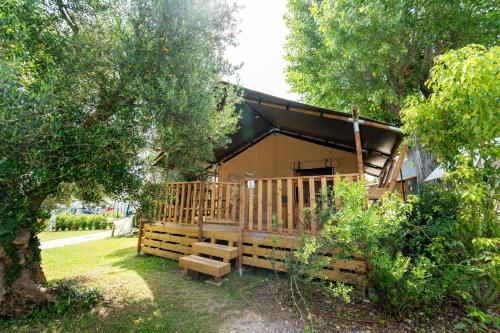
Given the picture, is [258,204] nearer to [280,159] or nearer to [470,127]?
[470,127]

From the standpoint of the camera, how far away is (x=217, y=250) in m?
4.38

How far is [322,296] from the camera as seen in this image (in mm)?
3480

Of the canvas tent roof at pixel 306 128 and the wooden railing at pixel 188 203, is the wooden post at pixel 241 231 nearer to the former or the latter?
the wooden railing at pixel 188 203

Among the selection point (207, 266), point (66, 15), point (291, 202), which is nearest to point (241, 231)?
point (207, 266)

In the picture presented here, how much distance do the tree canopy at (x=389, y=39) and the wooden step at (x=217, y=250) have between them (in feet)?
17.1

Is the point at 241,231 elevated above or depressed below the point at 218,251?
above

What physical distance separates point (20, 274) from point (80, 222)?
13694mm

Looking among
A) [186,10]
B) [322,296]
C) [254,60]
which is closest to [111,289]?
[322,296]

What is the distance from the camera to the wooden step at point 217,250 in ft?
13.9

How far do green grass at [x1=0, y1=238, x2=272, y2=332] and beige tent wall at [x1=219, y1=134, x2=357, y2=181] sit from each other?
206 inches

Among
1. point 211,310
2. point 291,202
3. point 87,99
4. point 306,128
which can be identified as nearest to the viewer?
point 87,99

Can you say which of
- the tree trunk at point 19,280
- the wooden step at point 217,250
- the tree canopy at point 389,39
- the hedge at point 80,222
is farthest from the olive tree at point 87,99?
the hedge at point 80,222

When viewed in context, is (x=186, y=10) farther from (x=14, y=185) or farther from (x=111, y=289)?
(x=111, y=289)

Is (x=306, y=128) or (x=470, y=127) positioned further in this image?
(x=306, y=128)
